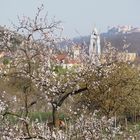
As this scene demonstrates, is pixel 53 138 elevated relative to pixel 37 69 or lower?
lower

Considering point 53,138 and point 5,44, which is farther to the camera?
point 5,44

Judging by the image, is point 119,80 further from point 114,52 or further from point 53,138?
point 53,138

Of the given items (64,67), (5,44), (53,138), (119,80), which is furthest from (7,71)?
(119,80)

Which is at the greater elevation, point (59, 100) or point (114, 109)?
point (59, 100)

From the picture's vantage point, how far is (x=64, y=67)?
33.4 feet

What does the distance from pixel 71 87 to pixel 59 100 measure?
707mm

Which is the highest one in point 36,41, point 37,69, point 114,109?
point 36,41

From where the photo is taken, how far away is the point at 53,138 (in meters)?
5.39

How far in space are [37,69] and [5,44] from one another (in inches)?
30.0

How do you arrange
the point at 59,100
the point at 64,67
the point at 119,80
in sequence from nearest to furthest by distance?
the point at 59,100 → the point at 64,67 → the point at 119,80

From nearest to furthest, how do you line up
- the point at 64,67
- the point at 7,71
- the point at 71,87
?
the point at 71,87 < the point at 7,71 < the point at 64,67

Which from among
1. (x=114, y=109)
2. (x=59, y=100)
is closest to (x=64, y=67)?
(x=59, y=100)

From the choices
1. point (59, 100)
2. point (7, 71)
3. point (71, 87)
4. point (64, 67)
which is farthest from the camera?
point (64, 67)

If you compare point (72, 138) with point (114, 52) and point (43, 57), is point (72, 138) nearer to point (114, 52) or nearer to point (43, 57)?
point (43, 57)
